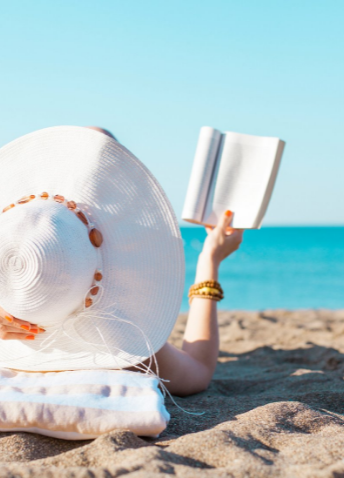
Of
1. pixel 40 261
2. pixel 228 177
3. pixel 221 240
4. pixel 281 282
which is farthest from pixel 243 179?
pixel 281 282

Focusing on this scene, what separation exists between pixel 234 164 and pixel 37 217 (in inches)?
47.4

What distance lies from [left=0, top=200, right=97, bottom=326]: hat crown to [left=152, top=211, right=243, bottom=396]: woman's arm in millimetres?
628

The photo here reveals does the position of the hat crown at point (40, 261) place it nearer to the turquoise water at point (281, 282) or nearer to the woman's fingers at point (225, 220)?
the woman's fingers at point (225, 220)

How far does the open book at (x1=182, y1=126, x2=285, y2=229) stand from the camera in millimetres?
2508

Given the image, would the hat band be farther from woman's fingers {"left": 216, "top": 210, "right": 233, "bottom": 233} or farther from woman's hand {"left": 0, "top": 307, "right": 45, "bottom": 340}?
woman's fingers {"left": 216, "top": 210, "right": 233, "bottom": 233}

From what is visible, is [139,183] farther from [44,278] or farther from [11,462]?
[11,462]

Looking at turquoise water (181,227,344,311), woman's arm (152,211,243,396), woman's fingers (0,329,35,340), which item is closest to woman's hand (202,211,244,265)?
woman's arm (152,211,243,396)

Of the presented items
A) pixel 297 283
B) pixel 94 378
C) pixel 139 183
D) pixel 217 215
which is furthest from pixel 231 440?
pixel 297 283

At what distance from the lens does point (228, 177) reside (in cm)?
257

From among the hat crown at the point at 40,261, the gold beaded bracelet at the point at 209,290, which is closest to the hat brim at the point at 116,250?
the hat crown at the point at 40,261

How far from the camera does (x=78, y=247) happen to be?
5.73 ft

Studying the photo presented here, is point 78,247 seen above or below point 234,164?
below

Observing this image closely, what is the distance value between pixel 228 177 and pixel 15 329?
1304 mm

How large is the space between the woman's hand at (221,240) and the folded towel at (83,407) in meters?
0.97
